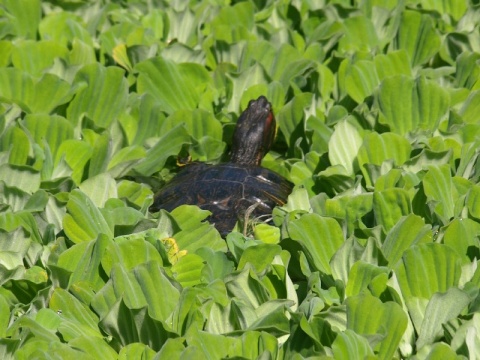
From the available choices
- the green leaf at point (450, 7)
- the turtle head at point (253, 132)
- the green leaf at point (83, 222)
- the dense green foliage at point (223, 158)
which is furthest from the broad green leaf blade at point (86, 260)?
the green leaf at point (450, 7)

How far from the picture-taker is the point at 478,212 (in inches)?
85.0

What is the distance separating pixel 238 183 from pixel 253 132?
176 millimetres

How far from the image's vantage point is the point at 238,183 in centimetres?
274

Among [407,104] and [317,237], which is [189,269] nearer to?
[317,237]

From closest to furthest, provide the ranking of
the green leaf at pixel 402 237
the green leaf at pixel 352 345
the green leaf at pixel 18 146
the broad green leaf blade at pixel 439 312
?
the green leaf at pixel 352 345 < the broad green leaf blade at pixel 439 312 < the green leaf at pixel 402 237 < the green leaf at pixel 18 146

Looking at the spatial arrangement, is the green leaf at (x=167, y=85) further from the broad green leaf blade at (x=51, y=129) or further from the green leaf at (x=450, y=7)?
the green leaf at (x=450, y=7)

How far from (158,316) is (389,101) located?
3.91 ft

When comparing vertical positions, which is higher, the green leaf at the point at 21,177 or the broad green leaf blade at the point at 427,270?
the broad green leaf blade at the point at 427,270

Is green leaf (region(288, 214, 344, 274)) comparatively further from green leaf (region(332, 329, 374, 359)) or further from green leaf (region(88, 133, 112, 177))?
green leaf (region(88, 133, 112, 177))

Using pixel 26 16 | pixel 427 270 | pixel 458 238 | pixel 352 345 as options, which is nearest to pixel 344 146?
pixel 458 238

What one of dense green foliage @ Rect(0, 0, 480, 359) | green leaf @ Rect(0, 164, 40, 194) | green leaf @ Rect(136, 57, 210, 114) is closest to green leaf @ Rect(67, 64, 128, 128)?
dense green foliage @ Rect(0, 0, 480, 359)

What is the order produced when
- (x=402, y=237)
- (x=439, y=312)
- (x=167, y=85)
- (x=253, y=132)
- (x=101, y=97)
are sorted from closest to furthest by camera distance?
(x=439, y=312), (x=402, y=237), (x=253, y=132), (x=101, y=97), (x=167, y=85)

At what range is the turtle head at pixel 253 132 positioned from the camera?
112 inches

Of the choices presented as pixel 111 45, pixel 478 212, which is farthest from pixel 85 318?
pixel 111 45
